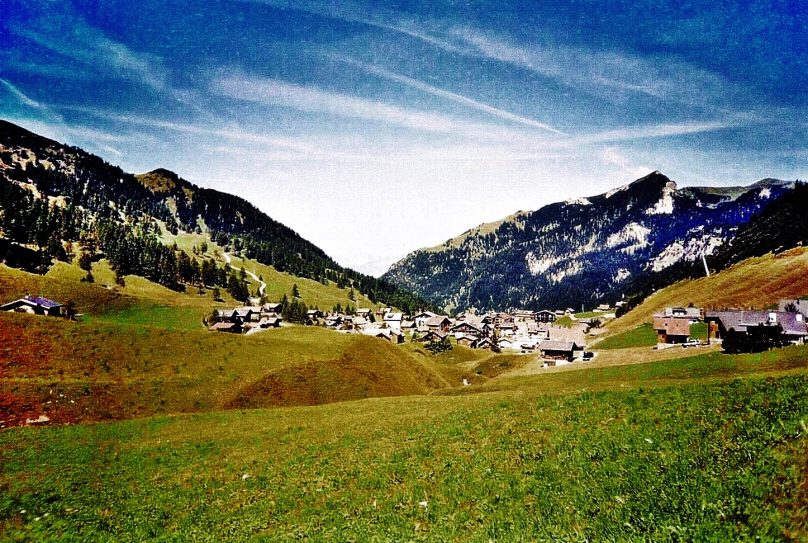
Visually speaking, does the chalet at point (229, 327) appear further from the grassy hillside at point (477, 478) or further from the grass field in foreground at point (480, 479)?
the grass field in foreground at point (480, 479)

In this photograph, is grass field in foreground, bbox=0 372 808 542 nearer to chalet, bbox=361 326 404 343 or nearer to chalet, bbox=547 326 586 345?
chalet, bbox=547 326 586 345

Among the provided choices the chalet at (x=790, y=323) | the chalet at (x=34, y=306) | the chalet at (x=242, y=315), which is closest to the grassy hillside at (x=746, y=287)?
the chalet at (x=790, y=323)

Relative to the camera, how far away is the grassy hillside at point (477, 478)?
33.2 feet

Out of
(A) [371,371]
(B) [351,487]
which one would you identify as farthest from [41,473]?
(A) [371,371]

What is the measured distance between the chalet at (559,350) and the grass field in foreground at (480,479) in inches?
3924

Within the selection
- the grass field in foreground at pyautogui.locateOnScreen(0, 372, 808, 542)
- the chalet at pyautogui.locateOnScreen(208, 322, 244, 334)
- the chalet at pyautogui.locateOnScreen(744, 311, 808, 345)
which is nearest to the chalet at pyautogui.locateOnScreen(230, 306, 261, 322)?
the chalet at pyautogui.locateOnScreen(208, 322, 244, 334)

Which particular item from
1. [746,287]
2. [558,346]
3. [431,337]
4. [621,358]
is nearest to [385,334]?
[431,337]

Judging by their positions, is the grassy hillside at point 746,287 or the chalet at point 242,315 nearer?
the grassy hillside at point 746,287

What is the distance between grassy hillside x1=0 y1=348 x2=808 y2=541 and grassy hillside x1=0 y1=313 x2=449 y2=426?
15.9 m

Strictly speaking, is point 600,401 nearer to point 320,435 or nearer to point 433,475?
point 433,475

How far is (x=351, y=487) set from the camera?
54.3 ft

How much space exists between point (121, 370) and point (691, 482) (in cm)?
5858

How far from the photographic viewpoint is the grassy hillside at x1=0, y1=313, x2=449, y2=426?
42.2m

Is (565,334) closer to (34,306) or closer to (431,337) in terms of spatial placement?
(431,337)
